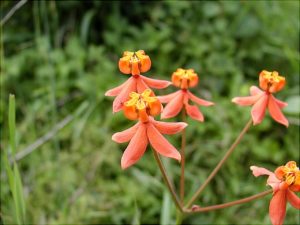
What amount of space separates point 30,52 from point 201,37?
1.13m

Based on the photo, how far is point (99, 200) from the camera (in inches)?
100.0

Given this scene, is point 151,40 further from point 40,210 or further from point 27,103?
point 40,210

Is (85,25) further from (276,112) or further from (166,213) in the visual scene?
(276,112)

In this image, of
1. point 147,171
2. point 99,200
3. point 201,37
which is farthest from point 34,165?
point 201,37

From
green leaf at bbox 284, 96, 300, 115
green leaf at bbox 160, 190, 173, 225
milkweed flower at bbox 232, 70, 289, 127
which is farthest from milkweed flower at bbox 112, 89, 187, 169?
green leaf at bbox 284, 96, 300, 115

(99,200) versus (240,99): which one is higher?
(240,99)

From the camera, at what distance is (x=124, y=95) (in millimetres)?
1436

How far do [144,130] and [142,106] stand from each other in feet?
0.22

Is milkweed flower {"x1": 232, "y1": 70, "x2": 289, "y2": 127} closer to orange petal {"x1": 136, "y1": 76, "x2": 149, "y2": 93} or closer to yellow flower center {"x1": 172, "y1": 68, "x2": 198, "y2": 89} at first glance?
yellow flower center {"x1": 172, "y1": 68, "x2": 198, "y2": 89}

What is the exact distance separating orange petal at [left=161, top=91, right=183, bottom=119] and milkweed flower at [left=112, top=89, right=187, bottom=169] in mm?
236

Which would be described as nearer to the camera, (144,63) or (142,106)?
(142,106)

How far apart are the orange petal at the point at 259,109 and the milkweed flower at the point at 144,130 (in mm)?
329

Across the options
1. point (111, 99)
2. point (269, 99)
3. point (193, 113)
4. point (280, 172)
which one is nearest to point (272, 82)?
point (269, 99)

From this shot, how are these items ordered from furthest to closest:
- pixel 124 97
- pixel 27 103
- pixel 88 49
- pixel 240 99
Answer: pixel 88 49 < pixel 27 103 < pixel 240 99 < pixel 124 97
